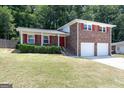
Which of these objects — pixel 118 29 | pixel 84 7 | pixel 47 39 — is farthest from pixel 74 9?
pixel 47 39

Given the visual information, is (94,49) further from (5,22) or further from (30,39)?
(5,22)

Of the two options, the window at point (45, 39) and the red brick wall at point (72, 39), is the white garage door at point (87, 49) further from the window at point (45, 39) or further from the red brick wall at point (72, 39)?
the window at point (45, 39)

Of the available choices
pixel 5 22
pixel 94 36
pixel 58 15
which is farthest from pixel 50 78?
pixel 58 15

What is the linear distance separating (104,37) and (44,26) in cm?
1981

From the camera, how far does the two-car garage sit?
82.7 ft

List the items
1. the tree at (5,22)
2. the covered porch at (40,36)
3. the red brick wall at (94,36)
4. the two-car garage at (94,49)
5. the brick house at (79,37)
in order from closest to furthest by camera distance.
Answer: the covered porch at (40,36), the brick house at (79,37), the red brick wall at (94,36), the two-car garage at (94,49), the tree at (5,22)

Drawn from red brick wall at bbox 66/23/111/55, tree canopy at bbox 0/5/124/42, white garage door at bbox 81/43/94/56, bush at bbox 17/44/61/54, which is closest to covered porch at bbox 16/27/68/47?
red brick wall at bbox 66/23/111/55

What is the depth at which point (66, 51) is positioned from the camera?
2578cm

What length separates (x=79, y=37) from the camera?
24.7 meters

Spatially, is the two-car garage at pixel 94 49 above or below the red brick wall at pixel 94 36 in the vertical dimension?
below

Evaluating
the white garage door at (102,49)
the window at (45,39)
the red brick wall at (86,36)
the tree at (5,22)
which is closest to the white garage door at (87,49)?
the red brick wall at (86,36)

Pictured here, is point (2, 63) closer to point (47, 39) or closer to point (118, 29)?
point (47, 39)

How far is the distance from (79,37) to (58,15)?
68.9ft

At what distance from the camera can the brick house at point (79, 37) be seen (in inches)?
975
